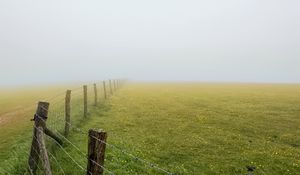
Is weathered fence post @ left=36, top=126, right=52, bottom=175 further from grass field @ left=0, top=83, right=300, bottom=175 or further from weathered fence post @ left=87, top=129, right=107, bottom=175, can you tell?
grass field @ left=0, top=83, right=300, bottom=175

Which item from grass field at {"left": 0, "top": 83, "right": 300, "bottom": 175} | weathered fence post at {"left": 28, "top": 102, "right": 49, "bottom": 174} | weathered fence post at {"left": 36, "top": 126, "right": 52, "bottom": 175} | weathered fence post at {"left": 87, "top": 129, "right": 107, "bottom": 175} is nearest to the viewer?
weathered fence post at {"left": 87, "top": 129, "right": 107, "bottom": 175}

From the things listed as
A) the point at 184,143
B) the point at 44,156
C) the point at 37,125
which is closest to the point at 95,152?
the point at 44,156

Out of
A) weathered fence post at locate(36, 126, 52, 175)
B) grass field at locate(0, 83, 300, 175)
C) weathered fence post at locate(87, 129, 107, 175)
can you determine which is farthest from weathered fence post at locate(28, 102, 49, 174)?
weathered fence post at locate(87, 129, 107, 175)

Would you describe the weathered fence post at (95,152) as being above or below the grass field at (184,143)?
above

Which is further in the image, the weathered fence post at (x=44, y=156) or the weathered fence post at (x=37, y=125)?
the weathered fence post at (x=37, y=125)

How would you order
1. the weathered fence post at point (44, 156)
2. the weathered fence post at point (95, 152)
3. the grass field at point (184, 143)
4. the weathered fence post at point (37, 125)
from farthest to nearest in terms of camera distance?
1. the grass field at point (184, 143)
2. the weathered fence post at point (37, 125)
3. the weathered fence post at point (44, 156)
4. the weathered fence post at point (95, 152)

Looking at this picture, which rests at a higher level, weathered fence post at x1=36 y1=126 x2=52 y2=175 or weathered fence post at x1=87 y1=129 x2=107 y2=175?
weathered fence post at x1=87 y1=129 x2=107 y2=175

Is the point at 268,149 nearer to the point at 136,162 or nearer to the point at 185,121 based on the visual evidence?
the point at 136,162

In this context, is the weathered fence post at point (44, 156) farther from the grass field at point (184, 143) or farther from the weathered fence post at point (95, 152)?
the grass field at point (184, 143)

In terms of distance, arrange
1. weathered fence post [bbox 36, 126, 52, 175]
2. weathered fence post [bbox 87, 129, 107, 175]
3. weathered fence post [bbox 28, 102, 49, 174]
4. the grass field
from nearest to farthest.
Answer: weathered fence post [bbox 87, 129, 107, 175]
weathered fence post [bbox 36, 126, 52, 175]
weathered fence post [bbox 28, 102, 49, 174]
the grass field

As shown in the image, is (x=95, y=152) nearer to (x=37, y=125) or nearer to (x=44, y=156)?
(x=44, y=156)

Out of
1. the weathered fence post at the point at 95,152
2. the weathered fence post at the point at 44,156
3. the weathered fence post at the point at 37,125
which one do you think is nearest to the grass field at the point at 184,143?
the weathered fence post at the point at 37,125

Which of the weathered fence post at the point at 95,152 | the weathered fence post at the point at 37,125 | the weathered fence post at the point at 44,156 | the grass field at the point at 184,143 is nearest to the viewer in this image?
the weathered fence post at the point at 95,152

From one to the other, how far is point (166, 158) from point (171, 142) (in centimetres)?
348
